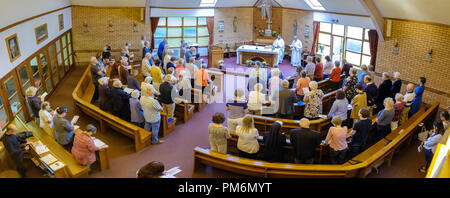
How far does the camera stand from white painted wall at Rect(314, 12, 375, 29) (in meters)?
11.1

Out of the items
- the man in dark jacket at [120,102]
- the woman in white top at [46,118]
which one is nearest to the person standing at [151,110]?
the man in dark jacket at [120,102]

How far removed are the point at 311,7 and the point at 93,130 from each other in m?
11.0

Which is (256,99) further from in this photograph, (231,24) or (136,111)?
(231,24)

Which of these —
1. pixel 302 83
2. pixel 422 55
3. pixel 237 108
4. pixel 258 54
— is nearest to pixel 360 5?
pixel 422 55

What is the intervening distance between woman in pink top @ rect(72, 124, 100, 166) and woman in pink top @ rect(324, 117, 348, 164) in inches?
157

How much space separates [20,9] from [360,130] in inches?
305

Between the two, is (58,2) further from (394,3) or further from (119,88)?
(394,3)

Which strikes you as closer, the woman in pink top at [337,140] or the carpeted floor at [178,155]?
the woman in pink top at [337,140]

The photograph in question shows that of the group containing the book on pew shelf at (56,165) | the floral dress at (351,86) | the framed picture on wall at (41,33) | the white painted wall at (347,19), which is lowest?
the book on pew shelf at (56,165)

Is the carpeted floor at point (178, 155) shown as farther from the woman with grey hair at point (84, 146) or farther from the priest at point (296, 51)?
the priest at point (296, 51)

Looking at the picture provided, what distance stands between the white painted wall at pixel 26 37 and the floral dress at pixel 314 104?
6.32 m

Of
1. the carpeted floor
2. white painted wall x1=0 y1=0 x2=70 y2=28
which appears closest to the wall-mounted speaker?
the carpeted floor

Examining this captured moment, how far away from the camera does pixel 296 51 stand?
14.3 m

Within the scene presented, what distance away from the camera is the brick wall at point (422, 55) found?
918 cm
